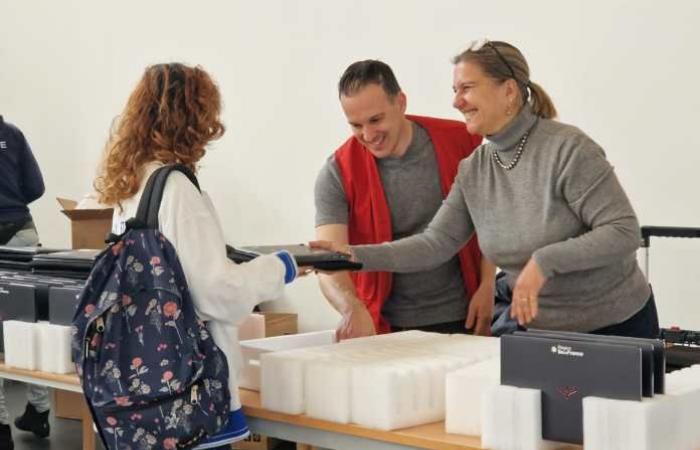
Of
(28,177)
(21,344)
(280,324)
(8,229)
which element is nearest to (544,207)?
(21,344)

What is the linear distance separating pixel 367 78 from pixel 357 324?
64 cm

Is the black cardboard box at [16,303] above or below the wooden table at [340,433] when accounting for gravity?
above

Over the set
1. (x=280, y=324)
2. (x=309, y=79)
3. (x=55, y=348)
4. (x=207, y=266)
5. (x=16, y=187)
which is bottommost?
(x=280, y=324)

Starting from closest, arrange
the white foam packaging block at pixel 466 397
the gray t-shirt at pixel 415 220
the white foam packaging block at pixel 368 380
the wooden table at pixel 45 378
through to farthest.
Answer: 1. the white foam packaging block at pixel 466 397
2. the white foam packaging block at pixel 368 380
3. the wooden table at pixel 45 378
4. the gray t-shirt at pixel 415 220

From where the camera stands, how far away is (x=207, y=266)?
205 centimetres

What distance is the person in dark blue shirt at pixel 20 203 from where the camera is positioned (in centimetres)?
458

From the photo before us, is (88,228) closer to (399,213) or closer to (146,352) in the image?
(399,213)

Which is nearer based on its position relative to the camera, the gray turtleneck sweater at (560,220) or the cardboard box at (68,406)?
the gray turtleneck sweater at (560,220)

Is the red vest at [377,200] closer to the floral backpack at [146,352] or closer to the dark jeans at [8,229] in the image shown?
the floral backpack at [146,352]

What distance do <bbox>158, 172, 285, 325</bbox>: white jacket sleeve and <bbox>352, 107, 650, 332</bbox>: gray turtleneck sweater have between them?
60 centimetres

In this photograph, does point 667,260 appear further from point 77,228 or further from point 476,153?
point 77,228

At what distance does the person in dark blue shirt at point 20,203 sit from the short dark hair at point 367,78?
2535 millimetres

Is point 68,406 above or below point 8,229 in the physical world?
below

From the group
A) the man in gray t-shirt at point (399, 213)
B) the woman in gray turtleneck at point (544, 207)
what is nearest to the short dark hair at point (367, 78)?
the man in gray t-shirt at point (399, 213)
